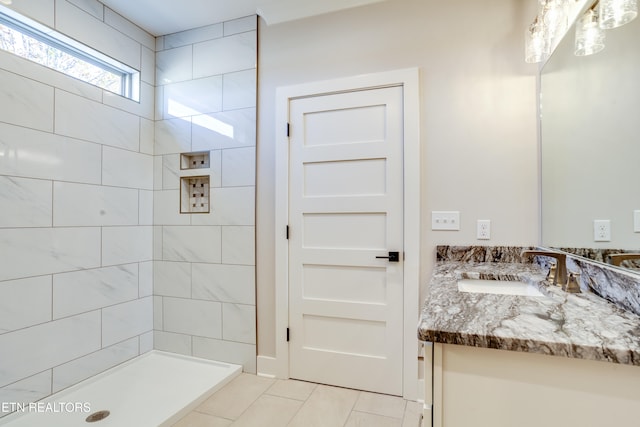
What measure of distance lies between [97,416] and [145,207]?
4.79 feet

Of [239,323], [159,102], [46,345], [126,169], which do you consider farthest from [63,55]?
[239,323]

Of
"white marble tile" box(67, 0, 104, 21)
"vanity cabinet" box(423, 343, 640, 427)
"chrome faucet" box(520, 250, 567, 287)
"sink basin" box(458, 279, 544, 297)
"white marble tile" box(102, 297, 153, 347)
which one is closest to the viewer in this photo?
"vanity cabinet" box(423, 343, 640, 427)

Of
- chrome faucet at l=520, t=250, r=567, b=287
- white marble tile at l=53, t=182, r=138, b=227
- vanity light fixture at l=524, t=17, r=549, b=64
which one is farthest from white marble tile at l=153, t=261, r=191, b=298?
vanity light fixture at l=524, t=17, r=549, b=64

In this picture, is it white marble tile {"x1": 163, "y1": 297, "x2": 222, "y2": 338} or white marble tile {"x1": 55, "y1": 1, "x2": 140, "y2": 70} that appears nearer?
white marble tile {"x1": 55, "y1": 1, "x2": 140, "y2": 70}

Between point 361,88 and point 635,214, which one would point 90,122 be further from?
point 635,214

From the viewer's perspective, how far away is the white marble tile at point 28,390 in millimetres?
1745

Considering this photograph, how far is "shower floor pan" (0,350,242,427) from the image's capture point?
70.2 inches

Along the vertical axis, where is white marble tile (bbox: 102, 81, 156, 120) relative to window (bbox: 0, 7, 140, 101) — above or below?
below

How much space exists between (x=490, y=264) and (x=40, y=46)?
3.05 meters

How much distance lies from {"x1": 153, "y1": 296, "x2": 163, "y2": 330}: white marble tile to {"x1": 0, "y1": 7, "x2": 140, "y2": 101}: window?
166 centimetres

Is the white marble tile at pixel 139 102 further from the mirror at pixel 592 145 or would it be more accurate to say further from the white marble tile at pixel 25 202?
the mirror at pixel 592 145

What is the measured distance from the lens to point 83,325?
2127 millimetres

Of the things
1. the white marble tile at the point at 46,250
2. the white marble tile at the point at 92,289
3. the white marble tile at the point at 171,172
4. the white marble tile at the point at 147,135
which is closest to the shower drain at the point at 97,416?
the white marble tile at the point at 92,289

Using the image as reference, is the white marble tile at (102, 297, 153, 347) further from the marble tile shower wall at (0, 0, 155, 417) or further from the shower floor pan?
the shower floor pan
